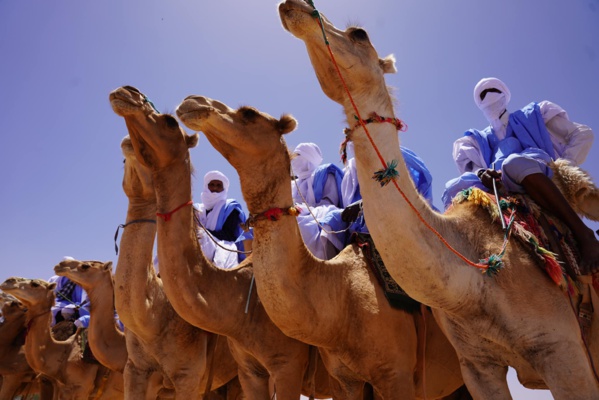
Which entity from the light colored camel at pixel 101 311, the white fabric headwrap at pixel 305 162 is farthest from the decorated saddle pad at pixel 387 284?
the light colored camel at pixel 101 311

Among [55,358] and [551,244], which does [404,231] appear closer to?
[551,244]

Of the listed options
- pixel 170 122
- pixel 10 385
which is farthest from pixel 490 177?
pixel 10 385

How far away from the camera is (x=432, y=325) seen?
18.0 feet

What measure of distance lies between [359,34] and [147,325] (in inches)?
160

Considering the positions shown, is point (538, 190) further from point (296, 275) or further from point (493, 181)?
point (296, 275)

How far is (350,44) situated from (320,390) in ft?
13.4

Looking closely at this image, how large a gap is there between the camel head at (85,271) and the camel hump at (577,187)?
282 inches

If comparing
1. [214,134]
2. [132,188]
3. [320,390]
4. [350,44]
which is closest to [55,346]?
[132,188]

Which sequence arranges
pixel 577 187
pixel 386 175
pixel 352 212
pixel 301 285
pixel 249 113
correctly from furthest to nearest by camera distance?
1. pixel 352 212
2. pixel 249 113
3. pixel 301 285
4. pixel 577 187
5. pixel 386 175

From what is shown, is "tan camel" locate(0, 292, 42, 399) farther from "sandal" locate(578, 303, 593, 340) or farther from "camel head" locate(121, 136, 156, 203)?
"sandal" locate(578, 303, 593, 340)

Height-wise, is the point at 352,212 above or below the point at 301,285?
above

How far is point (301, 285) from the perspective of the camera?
177 inches

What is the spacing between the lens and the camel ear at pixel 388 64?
4.13m

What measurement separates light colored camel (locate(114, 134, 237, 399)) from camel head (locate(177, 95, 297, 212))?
209 centimetres
